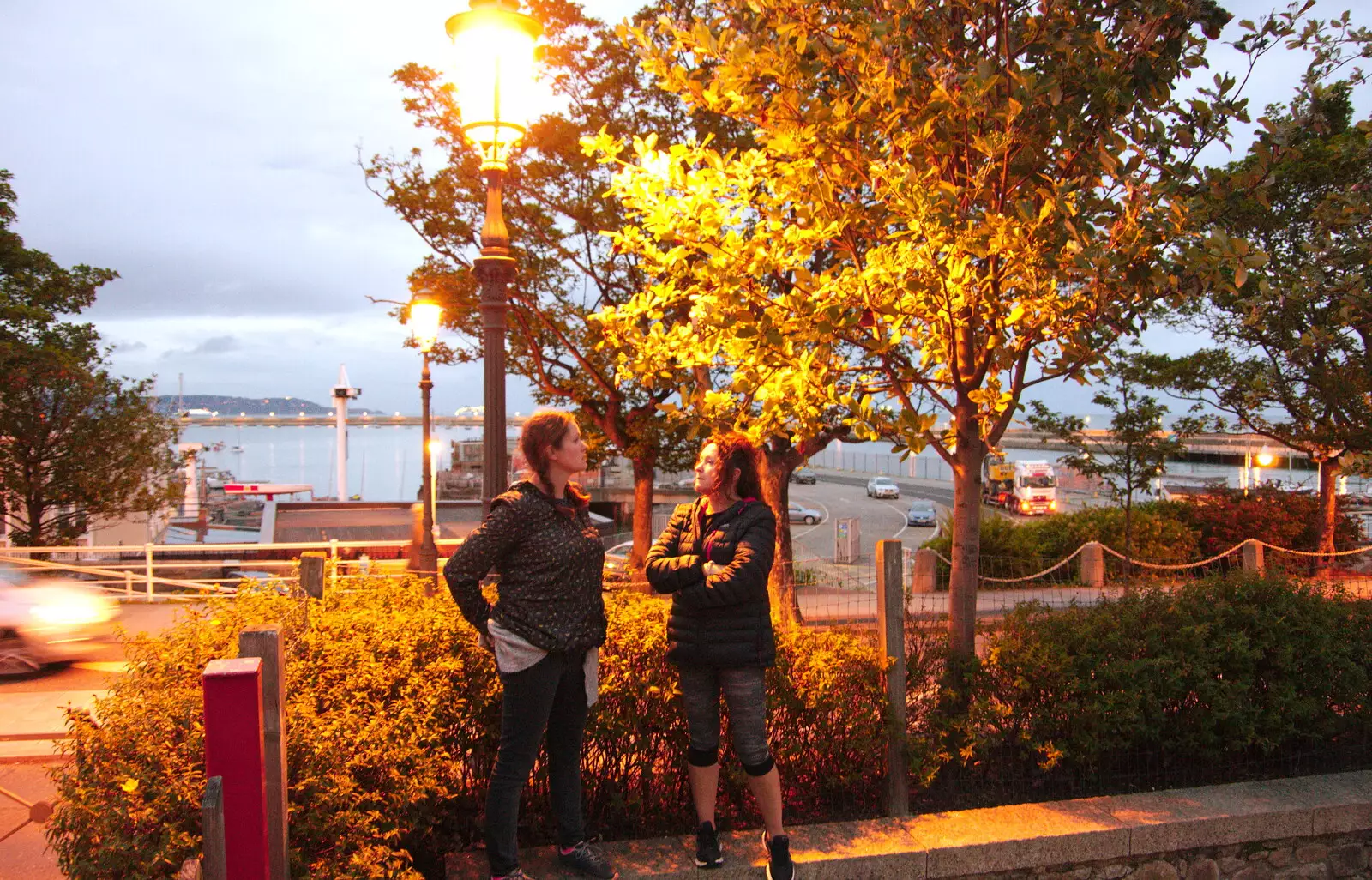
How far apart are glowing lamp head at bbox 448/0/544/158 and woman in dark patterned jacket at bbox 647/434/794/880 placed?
2.79 meters

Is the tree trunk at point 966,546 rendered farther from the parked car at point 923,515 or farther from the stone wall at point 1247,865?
the parked car at point 923,515

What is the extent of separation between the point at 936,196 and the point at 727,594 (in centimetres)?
207

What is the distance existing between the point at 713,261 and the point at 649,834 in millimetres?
2825

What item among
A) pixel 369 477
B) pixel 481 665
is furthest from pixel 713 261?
pixel 369 477

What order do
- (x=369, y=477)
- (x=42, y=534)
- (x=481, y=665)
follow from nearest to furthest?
(x=481, y=665), (x=42, y=534), (x=369, y=477)

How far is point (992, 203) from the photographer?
5.04 metres

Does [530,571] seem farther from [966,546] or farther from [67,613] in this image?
[67,613]

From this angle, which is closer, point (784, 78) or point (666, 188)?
point (784, 78)

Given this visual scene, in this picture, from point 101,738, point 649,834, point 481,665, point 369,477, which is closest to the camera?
point 101,738

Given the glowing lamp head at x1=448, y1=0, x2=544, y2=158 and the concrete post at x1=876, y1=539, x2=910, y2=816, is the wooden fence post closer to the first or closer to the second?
the concrete post at x1=876, y1=539, x2=910, y2=816

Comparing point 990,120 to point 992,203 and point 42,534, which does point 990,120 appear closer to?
point 992,203

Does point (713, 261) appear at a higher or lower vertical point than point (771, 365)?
higher

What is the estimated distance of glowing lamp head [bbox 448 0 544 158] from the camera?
195 inches

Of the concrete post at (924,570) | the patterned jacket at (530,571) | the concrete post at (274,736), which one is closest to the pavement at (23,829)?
the concrete post at (274,736)
